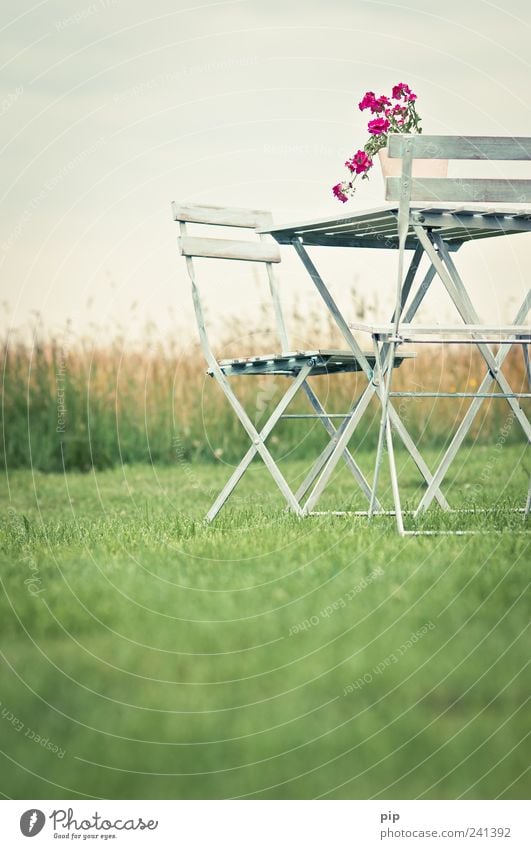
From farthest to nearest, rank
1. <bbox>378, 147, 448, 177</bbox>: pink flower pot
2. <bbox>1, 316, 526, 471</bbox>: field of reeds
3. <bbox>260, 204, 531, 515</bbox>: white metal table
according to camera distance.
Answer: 1. <bbox>1, 316, 526, 471</bbox>: field of reeds
2. <bbox>378, 147, 448, 177</bbox>: pink flower pot
3. <bbox>260, 204, 531, 515</bbox>: white metal table

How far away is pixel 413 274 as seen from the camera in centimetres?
462

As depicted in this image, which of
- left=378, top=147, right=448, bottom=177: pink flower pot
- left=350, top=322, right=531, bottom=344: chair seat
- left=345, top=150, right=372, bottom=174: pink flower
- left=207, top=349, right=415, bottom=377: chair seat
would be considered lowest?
left=207, top=349, right=415, bottom=377: chair seat

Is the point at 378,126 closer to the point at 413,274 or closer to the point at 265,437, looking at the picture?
the point at 413,274

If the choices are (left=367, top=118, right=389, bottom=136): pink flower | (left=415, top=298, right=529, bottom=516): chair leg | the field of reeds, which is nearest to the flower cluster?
(left=367, top=118, right=389, bottom=136): pink flower

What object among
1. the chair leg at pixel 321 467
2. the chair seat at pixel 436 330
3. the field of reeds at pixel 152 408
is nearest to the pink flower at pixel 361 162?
the chair leg at pixel 321 467

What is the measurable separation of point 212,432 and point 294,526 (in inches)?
138

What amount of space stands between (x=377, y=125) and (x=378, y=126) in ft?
0.03

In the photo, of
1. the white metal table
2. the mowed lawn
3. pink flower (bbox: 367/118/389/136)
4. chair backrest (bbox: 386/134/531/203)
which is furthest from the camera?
pink flower (bbox: 367/118/389/136)

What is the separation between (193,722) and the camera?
2352 mm

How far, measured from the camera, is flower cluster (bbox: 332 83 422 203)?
16.3 feet

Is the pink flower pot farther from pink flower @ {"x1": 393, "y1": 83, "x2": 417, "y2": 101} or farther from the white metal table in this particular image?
pink flower @ {"x1": 393, "y1": 83, "x2": 417, "y2": 101}

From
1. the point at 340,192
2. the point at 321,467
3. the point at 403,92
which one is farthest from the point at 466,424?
the point at 403,92
